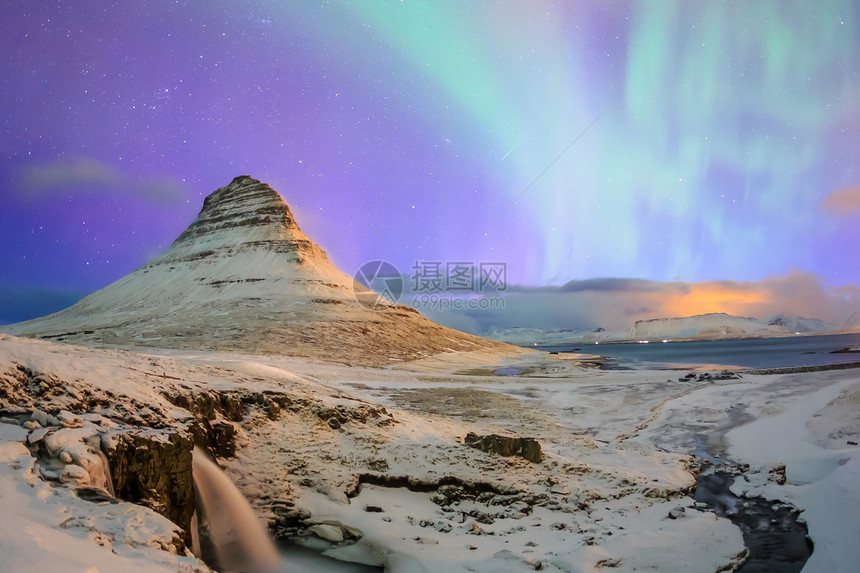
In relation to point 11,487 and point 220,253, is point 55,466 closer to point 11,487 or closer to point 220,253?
point 11,487

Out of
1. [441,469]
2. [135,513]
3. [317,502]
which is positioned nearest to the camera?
[135,513]

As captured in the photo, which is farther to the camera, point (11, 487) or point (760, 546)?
point (760, 546)

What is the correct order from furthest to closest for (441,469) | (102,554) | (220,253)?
(220,253) → (441,469) → (102,554)

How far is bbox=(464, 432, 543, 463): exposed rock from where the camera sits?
1119 centimetres

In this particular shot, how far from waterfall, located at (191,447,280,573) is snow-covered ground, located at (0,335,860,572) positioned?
1.17 feet

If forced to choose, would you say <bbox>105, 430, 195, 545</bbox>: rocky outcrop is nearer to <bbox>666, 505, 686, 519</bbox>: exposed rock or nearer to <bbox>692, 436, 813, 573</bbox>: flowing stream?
<bbox>666, 505, 686, 519</bbox>: exposed rock

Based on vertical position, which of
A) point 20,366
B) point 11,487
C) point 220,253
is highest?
point 220,253

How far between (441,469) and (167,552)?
6817 millimetres

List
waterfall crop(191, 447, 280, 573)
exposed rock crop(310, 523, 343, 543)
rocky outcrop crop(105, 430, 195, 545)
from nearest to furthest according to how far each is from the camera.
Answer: rocky outcrop crop(105, 430, 195, 545) → waterfall crop(191, 447, 280, 573) → exposed rock crop(310, 523, 343, 543)

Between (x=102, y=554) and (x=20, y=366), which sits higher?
(x=20, y=366)

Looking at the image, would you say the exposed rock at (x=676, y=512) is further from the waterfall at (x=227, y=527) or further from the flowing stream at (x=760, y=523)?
the waterfall at (x=227, y=527)

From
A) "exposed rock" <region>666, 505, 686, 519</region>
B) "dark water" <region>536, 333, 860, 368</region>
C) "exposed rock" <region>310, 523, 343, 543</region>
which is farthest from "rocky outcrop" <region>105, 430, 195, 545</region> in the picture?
"dark water" <region>536, 333, 860, 368</region>

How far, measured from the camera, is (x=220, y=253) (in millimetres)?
Answer: 88438

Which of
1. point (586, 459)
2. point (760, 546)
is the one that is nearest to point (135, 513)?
point (760, 546)
